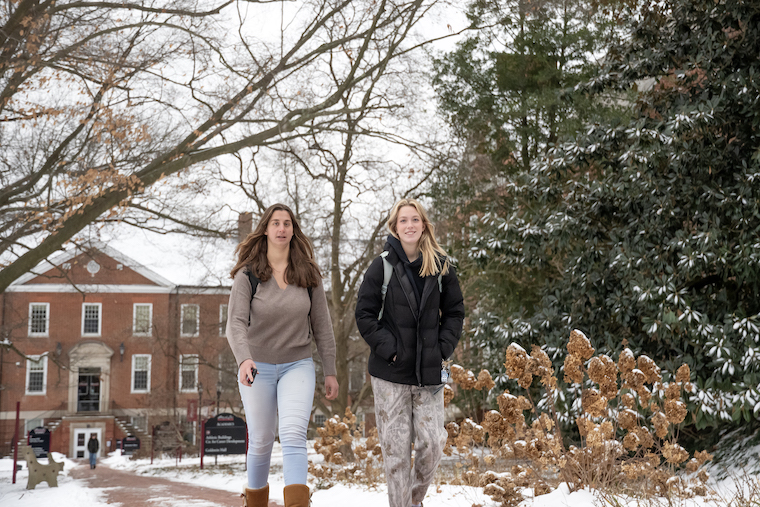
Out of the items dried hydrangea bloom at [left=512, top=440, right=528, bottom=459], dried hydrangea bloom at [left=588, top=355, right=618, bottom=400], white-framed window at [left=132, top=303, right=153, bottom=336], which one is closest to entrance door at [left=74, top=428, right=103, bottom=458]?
white-framed window at [left=132, top=303, right=153, bottom=336]

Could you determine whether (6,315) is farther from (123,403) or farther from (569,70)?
(569,70)

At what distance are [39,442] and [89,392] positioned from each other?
23.1 meters

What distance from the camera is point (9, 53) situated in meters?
9.23

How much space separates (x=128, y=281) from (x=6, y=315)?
23.1 ft

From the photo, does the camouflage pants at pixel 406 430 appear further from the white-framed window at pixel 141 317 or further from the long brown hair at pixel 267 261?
the white-framed window at pixel 141 317

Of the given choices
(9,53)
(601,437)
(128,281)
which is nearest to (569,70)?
(9,53)

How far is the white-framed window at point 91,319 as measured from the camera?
1654 inches

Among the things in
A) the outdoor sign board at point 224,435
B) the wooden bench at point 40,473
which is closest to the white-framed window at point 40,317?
the wooden bench at point 40,473

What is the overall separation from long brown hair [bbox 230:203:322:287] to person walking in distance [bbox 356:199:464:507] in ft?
1.42

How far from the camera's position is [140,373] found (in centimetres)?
4169

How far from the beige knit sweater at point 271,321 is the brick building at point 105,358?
3309 cm

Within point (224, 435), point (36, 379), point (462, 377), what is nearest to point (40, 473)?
point (224, 435)

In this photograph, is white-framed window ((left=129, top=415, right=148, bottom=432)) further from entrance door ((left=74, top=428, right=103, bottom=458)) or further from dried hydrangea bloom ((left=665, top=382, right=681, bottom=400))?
dried hydrangea bloom ((left=665, top=382, right=681, bottom=400))

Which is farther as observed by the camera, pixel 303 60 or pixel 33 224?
pixel 303 60
